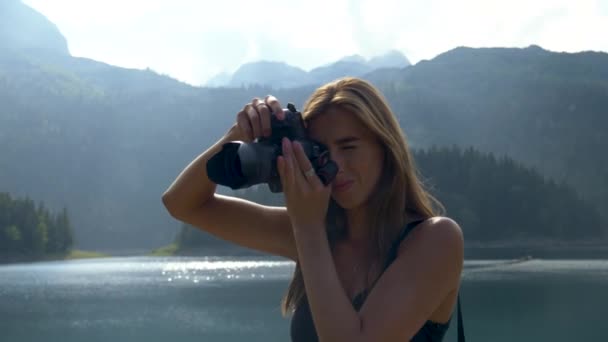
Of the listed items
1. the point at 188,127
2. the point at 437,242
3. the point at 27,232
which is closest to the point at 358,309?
the point at 437,242

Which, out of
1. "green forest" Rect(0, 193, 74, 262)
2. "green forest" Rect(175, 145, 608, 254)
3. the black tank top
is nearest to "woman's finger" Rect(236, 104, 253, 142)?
the black tank top

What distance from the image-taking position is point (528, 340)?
1986 centimetres

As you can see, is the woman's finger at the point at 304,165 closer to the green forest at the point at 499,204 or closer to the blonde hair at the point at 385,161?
the blonde hair at the point at 385,161

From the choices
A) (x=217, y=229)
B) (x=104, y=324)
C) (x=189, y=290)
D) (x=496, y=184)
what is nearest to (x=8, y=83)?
(x=496, y=184)

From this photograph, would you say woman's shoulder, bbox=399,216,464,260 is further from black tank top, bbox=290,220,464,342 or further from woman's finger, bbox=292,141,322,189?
woman's finger, bbox=292,141,322,189

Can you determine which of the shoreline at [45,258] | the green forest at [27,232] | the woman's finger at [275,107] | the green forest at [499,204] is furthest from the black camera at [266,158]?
the shoreline at [45,258]

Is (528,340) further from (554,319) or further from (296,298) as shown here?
(296,298)

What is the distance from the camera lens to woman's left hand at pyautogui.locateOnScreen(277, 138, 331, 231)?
4.83 feet

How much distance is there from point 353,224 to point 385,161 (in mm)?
215

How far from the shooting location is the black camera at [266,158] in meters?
1.45

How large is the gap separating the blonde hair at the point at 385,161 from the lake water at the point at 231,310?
18.0 meters

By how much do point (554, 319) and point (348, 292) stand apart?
940 inches

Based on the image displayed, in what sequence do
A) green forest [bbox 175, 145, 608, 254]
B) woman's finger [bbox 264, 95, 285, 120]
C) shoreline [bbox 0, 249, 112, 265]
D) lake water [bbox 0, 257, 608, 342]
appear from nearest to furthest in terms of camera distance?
woman's finger [bbox 264, 95, 285, 120], lake water [bbox 0, 257, 608, 342], shoreline [bbox 0, 249, 112, 265], green forest [bbox 175, 145, 608, 254]

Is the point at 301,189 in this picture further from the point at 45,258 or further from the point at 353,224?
the point at 45,258
